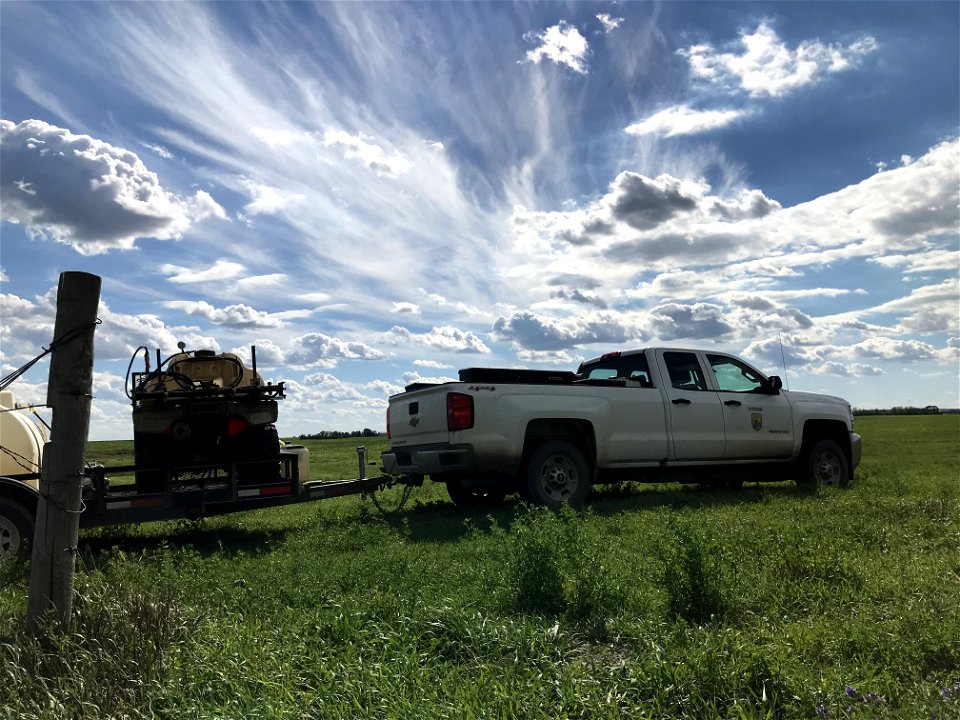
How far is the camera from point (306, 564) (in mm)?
6754

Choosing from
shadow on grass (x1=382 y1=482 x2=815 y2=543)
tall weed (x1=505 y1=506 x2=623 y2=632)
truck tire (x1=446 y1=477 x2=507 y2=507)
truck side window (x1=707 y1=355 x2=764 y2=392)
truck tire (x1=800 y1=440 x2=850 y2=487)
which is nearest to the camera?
tall weed (x1=505 y1=506 x2=623 y2=632)

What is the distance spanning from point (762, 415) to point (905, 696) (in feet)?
26.4

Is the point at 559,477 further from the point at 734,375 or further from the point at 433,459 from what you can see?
the point at 734,375

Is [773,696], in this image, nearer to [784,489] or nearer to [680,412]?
[680,412]

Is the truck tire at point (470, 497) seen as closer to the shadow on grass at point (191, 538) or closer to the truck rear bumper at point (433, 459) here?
the truck rear bumper at point (433, 459)

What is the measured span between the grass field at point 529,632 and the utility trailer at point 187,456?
1.43 meters

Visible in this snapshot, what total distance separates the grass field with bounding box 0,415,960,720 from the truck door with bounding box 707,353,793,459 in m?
3.67

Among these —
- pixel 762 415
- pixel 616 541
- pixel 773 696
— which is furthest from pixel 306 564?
pixel 762 415

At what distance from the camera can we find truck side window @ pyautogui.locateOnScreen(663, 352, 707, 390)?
10.7m

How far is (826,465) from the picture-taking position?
39.2 feet

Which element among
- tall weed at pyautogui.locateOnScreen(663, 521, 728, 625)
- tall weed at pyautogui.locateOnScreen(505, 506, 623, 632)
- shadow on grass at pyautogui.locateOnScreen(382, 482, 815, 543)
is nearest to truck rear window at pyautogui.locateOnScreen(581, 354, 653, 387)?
shadow on grass at pyautogui.locateOnScreen(382, 482, 815, 543)

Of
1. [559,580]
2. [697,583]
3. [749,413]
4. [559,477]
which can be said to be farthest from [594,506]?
[697,583]

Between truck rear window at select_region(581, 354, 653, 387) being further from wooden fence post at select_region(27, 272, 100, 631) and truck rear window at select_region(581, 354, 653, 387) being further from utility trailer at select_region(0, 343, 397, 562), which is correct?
wooden fence post at select_region(27, 272, 100, 631)

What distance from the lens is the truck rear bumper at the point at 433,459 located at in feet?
29.1
